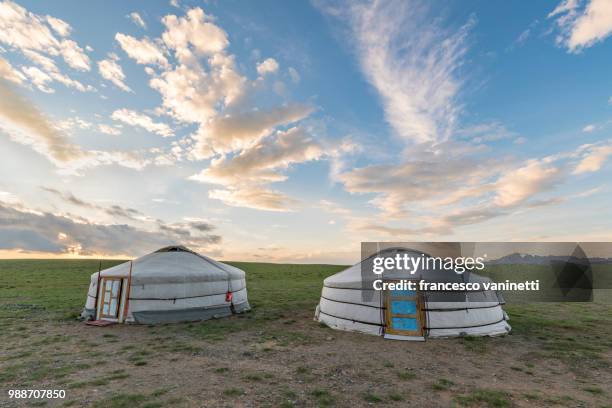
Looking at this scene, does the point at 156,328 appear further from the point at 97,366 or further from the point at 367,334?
the point at 367,334

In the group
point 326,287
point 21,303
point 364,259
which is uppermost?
point 364,259

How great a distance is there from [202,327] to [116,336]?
2802mm

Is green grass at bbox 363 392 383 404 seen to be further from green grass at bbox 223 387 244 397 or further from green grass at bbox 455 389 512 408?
green grass at bbox 223 387 244 397

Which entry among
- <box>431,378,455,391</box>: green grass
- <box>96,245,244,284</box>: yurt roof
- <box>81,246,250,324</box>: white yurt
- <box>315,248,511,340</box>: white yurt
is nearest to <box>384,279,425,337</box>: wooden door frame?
<box>315,248,511,340</box>: white yurt

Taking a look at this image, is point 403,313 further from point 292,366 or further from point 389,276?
point 292,366

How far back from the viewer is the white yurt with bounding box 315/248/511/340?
1018 centimetres

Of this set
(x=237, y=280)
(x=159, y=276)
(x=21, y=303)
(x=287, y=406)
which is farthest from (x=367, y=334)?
(x=21, y=303)

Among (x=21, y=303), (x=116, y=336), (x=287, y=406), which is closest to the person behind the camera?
(x=287, y=406)

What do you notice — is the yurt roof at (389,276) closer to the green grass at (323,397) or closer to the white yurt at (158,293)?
the green grass at (323,397)

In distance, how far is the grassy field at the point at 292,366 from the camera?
19.2 feet

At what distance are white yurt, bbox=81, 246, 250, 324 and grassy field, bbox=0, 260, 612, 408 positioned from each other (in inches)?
31.7

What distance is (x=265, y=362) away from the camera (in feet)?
25.8

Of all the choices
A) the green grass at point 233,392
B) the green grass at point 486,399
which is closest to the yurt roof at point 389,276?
the green grass at point 486,399

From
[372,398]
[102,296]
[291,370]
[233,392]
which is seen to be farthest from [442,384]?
[102,296]
